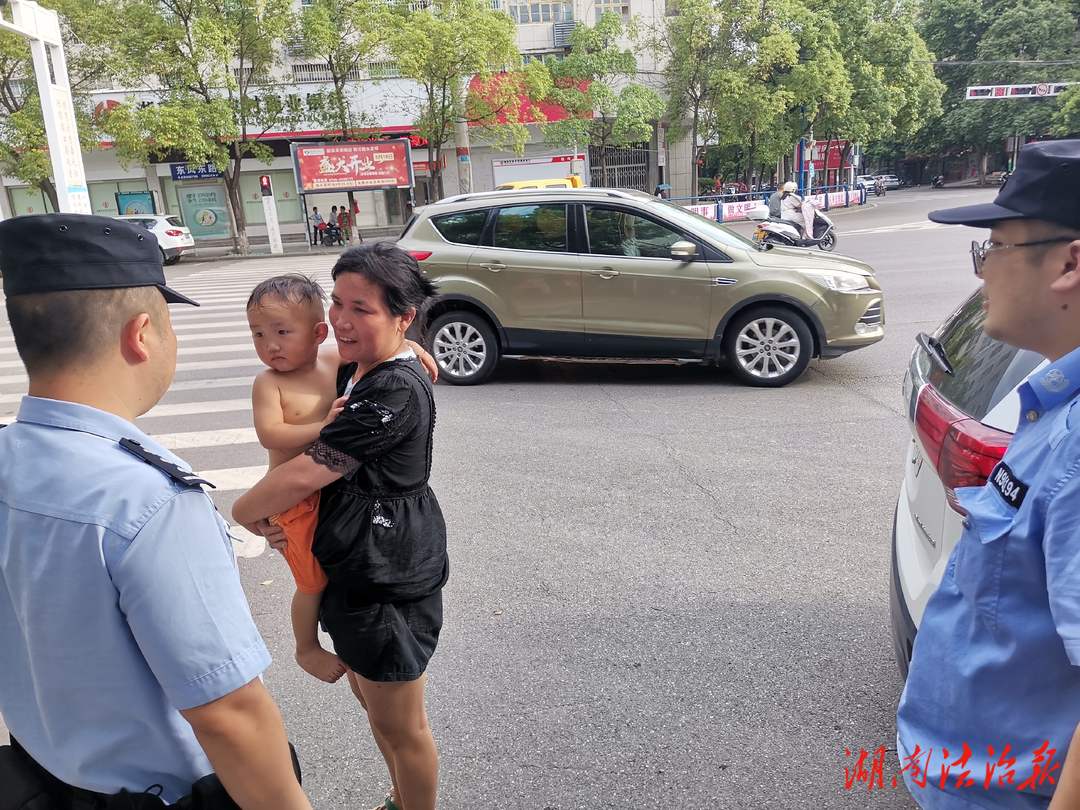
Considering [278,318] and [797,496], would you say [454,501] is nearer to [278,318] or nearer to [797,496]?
[797,496]

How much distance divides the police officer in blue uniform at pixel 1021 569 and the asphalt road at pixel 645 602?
1.24 metres

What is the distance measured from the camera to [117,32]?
81.1 feet

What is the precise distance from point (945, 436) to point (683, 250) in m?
5.13

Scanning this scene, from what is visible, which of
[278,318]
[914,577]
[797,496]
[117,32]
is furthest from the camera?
[117,32]

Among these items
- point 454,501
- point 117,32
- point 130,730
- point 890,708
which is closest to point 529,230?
point 454,501

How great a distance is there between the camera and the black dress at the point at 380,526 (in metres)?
1.84

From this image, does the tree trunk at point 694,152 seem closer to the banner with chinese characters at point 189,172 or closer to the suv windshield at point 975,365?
the banner with chinese characters at point 189,172

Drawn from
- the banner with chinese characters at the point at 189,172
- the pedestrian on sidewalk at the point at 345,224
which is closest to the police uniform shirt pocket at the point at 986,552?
the pedestrian on sidewalk at the point at 345,224

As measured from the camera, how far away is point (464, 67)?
85.4ft

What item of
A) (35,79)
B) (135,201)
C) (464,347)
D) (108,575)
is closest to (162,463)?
(108,575)

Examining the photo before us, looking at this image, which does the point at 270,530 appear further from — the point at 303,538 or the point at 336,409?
the point at 336,409

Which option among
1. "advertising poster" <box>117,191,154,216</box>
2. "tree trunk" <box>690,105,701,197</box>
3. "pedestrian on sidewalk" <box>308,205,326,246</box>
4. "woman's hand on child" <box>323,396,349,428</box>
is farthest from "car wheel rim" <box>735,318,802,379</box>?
"advertising poster" <box>117,191,154,216</box>

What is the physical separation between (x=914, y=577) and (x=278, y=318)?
1960 millimetres

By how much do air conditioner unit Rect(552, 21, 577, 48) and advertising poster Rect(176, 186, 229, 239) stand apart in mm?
17078
